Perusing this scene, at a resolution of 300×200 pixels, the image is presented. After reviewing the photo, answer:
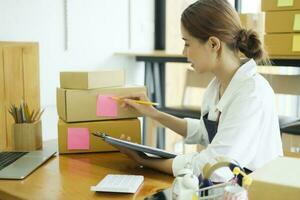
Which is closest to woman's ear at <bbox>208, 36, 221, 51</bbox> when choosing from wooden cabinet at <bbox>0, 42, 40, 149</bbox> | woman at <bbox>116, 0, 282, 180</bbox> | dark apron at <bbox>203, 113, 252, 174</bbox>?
woman at <bbox>116, 0, 282, 180</bbox>

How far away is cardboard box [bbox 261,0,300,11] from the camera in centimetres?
240

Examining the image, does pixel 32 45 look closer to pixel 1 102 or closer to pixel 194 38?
pixel 1 102

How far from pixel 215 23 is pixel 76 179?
671mm

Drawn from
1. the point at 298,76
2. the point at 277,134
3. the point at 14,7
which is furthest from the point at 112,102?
the point at 298,76

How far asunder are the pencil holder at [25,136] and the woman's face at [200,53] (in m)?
0.63

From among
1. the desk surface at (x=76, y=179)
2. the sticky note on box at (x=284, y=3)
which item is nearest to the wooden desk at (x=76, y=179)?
the desk surface at (x=76, y=179)

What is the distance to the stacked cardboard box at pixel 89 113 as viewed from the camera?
5.06ft

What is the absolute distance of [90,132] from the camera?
5.11ft

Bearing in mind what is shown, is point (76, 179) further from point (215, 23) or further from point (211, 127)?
point (215, 23)

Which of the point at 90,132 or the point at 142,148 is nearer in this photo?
the point at 142,148

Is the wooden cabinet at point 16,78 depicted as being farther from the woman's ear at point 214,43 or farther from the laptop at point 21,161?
the woman's ear at point 214,43

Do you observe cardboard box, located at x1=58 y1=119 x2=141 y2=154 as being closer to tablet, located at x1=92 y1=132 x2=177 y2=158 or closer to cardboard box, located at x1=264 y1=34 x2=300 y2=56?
tablet, located at x1=92 y1=132 x2=177 y2=158

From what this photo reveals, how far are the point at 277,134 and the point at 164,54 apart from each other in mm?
1885

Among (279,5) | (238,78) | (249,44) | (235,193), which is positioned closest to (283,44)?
(279,5)
